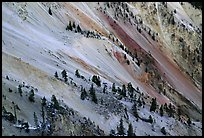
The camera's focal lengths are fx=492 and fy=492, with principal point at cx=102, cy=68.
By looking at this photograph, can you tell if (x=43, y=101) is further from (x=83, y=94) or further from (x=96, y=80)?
(x=96, y=80)

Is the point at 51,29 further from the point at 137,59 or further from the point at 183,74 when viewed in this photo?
the point at 183,74

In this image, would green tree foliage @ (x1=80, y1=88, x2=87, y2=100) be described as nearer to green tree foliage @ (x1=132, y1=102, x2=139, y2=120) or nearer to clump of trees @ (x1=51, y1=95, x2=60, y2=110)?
clump of trees @ (x1=51, y1=95, x2=60, y2=110)

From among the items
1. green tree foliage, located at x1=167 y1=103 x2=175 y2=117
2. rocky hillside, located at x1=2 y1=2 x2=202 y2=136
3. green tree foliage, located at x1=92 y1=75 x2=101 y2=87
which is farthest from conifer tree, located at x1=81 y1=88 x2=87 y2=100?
green tree foliage, located at x1=167 y1=103 x2=175 y2=117

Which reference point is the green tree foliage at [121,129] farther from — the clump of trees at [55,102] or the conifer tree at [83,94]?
the clump of trees at [55,102]

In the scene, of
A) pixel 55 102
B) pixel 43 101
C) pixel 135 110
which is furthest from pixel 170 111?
pixel 43 101

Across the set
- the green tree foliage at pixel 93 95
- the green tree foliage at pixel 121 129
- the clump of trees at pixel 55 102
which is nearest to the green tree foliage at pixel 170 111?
the green tree foliage at pixel 121 129

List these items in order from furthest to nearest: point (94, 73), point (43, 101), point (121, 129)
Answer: point (94, 73), point (121, 129), point (43, 101)

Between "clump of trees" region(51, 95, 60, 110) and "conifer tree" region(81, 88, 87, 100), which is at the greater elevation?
"conifer tree" region(81, 88, 87, 100)

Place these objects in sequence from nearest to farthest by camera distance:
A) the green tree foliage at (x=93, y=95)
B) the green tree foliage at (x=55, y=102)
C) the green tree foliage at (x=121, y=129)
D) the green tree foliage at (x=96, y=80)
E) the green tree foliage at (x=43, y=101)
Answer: the green tree foliage at (x=43, y=101)
the green tree foliage at (x=55, y=102)
the green tree foliage at (x=121, y=129)
the green tree foliage at (x=93, y=95)
the green tree foliage at (x=96, y=80)
